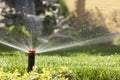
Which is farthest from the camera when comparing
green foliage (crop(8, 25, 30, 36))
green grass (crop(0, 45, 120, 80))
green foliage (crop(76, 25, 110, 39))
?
green foliage (crop(76, 25, 110, 39))

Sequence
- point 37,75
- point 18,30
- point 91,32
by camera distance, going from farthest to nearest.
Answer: point 91,32, point 18,30, point 37,75

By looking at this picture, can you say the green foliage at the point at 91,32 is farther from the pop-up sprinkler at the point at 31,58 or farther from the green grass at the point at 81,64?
the pop-up sprinkler at the point at 31,58

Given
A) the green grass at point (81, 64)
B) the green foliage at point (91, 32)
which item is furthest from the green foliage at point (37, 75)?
the green foliage at point (91, 32)

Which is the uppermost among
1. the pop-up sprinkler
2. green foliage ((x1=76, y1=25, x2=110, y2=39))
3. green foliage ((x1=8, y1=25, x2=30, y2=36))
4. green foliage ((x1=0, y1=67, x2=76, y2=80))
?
green foliage ((x1=76, y1=25, x2=110, y2=39))

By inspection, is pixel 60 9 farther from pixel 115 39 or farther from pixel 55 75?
pixel 55 75

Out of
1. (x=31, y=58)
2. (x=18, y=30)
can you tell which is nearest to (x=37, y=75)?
(x=31, y=58)

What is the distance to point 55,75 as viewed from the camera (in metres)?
5.37

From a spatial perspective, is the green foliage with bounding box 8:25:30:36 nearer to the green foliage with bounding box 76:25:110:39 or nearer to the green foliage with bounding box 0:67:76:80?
the green foliage with bounding box 76:25:110:39

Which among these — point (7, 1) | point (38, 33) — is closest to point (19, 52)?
point (38, 33)

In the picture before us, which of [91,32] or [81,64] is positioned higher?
[91,32]

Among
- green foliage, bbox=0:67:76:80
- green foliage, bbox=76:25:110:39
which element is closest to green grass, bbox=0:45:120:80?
green foliage, bbox=0:67:76:80

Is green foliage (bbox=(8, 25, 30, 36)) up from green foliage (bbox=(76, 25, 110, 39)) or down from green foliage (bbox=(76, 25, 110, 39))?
down

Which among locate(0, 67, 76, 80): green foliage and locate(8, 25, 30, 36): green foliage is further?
locate(8, 25, 30, 36): green foliage

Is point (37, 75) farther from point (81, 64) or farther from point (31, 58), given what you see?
point (81, 64)
